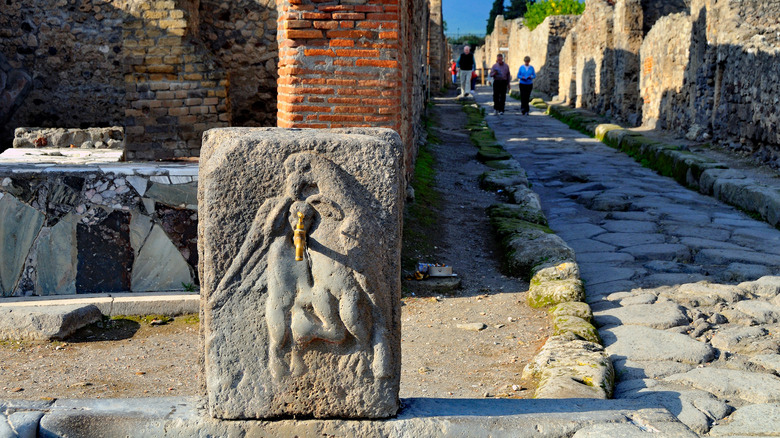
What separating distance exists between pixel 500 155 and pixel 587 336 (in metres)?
5.95

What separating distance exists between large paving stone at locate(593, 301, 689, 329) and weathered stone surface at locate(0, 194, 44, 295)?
3074 millimetres

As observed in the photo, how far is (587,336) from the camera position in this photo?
3533 millimetres

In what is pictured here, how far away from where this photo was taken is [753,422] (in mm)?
2713

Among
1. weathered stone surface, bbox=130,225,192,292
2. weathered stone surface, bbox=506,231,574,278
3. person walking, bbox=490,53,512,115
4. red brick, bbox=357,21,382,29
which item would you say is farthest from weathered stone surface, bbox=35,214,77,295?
person walking, bbox=490,53,512,115

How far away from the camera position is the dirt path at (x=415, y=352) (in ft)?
10.6

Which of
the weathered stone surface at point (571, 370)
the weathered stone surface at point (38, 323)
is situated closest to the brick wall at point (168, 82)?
the weathered stone surface at point (38, 323)

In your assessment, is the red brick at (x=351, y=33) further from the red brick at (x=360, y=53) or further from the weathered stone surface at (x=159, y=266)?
the weathered stone surface at (x=159, y=266)

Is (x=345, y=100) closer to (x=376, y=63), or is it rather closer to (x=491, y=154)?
Result: (x=376, y=63)

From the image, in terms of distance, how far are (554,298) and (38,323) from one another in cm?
264

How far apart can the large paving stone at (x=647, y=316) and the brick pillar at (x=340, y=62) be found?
1.91 m

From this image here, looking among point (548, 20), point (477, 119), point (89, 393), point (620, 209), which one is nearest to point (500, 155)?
point (620, 209)

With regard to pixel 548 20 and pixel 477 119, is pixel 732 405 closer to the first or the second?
pixel 477 119

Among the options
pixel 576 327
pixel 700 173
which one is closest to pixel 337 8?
pixel 576 327

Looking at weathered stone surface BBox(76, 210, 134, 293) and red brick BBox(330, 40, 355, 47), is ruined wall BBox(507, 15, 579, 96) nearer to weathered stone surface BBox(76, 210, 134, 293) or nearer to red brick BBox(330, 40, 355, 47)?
red brick BBox(330, 40, 355, 47)
